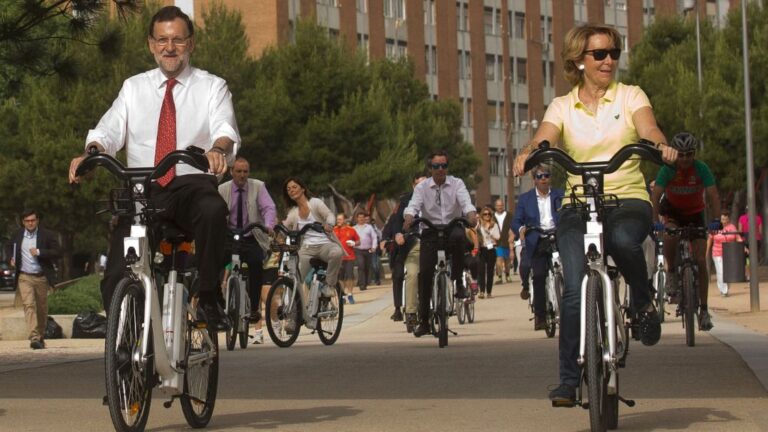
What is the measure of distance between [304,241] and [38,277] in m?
4.21

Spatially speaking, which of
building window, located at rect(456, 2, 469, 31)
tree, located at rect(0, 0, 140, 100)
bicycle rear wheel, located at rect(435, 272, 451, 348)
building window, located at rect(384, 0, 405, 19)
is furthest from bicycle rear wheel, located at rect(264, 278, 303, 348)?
building window, located at rect(456, 2, 469, 31)

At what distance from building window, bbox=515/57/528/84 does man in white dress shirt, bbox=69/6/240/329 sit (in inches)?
3529

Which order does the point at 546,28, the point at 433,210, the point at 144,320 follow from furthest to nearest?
the point at 546,28, the point at 433,210, the point at 144,320

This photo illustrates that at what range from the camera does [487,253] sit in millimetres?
33156

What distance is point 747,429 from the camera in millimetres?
7820

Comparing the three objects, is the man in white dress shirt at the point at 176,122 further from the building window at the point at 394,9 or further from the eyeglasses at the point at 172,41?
the building window at the point at 394,9

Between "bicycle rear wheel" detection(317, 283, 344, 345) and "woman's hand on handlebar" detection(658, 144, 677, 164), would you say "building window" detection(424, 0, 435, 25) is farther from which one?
"woman's hand on handlebar" detection(658, 144, 677, 164)

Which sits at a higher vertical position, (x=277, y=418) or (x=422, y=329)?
(x=277, y=418)

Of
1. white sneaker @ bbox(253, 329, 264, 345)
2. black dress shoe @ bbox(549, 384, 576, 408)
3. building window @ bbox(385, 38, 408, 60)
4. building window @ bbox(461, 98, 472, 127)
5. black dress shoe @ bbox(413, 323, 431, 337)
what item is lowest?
white sneaker @ bbox(253, 329, 264, 345)

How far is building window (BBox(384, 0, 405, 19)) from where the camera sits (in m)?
85.8

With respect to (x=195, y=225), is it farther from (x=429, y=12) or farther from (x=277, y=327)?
(x=429, y=12)

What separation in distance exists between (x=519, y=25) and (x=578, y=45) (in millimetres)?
90204

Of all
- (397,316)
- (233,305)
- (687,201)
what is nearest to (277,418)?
(687,201)

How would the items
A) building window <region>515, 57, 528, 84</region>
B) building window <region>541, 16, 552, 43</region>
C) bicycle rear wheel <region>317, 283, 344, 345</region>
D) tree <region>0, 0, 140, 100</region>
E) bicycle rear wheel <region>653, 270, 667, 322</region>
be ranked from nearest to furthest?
tree <region>0, 0, 140, 100</region> → bicycle rear wheel <region>317, 283, 344, 345</region> → bicycle rear wheel <region>653, 270, 667, 322</region> → building window <region>515, 57, 528, 84</region> → building window <region>541, 16, 552, 43</region>
